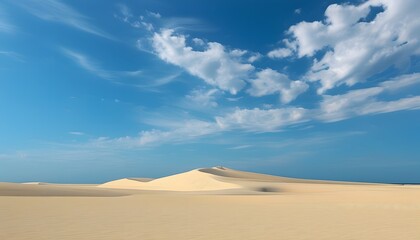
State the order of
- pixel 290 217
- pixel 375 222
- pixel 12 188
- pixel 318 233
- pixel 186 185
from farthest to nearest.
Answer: pixel 186 185, pixel 12 188, pixel 290 217, pixel 375 222, pixel 318 233

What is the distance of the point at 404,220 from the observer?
41.1 ft

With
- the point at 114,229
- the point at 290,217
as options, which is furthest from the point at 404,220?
the point at 114,229

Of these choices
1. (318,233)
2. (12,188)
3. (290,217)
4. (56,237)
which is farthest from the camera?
(12,188)

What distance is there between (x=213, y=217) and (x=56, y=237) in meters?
6.36

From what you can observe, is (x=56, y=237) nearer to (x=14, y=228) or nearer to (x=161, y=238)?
(x=14, y=228)

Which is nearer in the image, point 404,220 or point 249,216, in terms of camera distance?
point 404,220

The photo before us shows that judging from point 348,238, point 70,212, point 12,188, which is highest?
point 12,188

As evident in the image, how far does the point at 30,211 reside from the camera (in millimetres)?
14148

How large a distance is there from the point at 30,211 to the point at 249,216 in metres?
9.18

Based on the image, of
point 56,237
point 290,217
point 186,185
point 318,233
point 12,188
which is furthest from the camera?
point 186,185

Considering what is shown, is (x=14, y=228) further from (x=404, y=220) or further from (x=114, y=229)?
(x=404, y=220)

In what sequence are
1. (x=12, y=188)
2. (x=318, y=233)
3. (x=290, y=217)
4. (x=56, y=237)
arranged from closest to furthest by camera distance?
(x=56, y=237), (x=318, y=233), (x=290, y=217), (x=12, y=188)

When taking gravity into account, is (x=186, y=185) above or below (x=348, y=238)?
above

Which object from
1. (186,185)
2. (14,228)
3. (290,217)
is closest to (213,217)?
(290,217)
